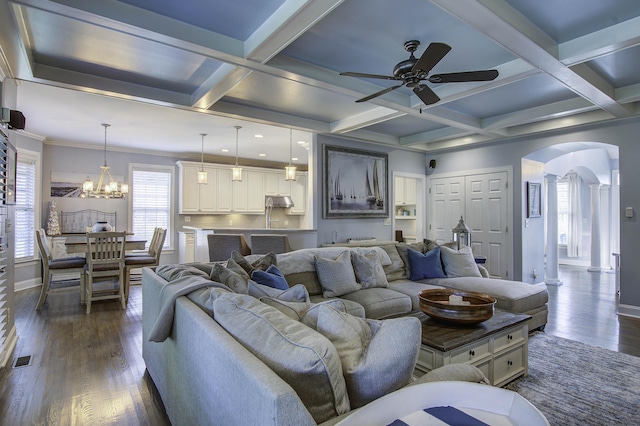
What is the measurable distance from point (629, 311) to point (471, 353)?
3.78 meters

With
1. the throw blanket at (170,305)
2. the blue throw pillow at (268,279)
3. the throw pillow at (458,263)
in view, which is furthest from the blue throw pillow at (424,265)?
the throw blanket at (170,305)

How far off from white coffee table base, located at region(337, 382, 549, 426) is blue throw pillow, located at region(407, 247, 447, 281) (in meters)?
3.32

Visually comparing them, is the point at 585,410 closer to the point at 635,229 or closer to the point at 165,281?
the point at 165,281

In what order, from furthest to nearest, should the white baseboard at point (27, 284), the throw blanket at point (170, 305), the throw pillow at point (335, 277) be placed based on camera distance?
the white baseboard at point (27, 284)
the throw pillow at point (335, 277)
the throw blanket at point (170, 305)

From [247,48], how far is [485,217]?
16.9 feet

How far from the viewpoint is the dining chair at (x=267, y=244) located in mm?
4617

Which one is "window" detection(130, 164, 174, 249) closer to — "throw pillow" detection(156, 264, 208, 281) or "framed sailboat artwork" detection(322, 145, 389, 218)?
"framed sailboat artwork" detection(322, 145, 389, 218)

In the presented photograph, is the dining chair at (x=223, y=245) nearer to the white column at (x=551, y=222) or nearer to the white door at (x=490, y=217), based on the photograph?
the white door at (x=490, y=217)

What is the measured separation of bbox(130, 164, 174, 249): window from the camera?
7375mm

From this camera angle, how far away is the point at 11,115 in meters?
2.84

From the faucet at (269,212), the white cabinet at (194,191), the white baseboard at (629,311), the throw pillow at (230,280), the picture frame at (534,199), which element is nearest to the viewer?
the throw pillow at (230,280)

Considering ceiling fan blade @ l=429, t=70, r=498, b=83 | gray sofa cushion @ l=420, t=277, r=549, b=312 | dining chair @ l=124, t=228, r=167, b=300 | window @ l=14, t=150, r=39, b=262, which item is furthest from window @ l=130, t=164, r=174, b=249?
ceiling fan blade @ l=429, t=70, r=498, b=83

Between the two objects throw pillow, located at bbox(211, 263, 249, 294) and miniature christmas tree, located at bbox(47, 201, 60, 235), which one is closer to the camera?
throw pillow, located at bbox(211, 263, 249, 294)

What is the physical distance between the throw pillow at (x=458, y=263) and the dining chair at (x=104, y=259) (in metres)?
4.25
